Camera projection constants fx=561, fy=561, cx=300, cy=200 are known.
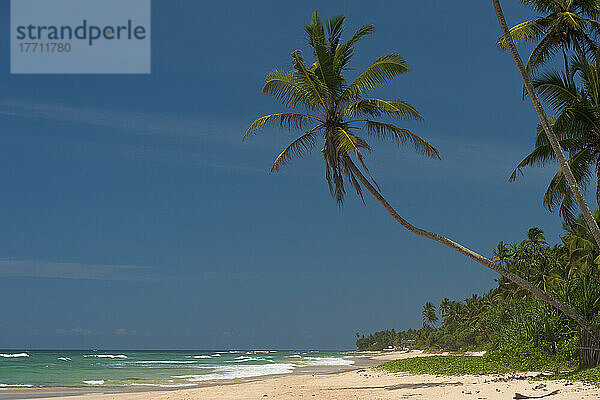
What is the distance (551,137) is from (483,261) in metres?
3.62

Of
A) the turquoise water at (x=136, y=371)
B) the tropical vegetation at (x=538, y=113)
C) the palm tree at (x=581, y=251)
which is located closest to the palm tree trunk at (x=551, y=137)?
the tropical vegetation at (x=538, y=113)

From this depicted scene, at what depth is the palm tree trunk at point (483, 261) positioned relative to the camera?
545 inches

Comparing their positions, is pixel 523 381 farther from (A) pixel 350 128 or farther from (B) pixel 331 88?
(B) pixel 331 88

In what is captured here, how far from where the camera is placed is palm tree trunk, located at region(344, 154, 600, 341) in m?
13.8

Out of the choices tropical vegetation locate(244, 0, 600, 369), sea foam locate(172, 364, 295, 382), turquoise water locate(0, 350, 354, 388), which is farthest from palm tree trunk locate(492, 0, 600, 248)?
sea foam locate(172, 364, 295, 382)

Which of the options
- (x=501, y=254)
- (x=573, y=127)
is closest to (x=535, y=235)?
(x=501, y=254)

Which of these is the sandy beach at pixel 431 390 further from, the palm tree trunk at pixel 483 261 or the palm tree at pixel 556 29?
the palm tree at pixel 556 29

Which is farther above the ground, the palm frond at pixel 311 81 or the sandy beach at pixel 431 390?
the palm frond at pixel 311 81

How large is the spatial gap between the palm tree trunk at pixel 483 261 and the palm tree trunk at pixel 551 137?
6.05 ft

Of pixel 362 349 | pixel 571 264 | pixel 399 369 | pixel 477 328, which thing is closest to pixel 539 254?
pixel 477 328

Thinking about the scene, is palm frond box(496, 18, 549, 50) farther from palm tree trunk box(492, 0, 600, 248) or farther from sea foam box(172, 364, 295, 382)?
sea foam box(172, 364, 295, 382)

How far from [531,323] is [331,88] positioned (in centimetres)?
910

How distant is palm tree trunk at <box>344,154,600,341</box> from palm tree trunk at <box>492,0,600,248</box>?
1.84 metres

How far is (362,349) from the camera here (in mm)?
153125
